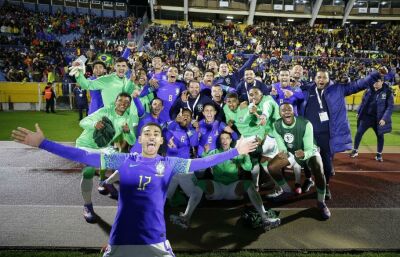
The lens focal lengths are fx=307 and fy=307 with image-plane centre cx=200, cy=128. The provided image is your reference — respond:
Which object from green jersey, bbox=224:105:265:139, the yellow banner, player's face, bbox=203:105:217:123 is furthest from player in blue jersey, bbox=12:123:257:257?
the yellow banner

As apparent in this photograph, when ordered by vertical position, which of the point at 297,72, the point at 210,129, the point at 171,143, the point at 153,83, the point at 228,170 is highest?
the point at 297,72

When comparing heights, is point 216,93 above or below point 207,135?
above

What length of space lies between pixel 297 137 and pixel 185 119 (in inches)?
79.0

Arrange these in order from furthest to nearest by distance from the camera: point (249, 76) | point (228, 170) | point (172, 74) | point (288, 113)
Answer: point (172, 74)
point (249, 76)
point (288, 113)
point (228, 170)

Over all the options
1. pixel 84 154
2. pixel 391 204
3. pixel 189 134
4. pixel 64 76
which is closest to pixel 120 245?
pixel 84 154

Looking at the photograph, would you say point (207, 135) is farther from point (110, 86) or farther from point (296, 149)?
point (110, 86)

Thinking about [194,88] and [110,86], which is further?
[194,88]

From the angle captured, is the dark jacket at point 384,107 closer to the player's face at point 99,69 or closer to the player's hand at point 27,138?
the player's face at point 99,69

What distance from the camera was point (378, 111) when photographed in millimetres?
8391

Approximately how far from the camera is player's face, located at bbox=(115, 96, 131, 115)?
5160mm

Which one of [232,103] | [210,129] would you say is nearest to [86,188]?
[210,129]

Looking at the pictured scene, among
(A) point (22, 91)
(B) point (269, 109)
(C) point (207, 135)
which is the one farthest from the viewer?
(A) point (22, 91)

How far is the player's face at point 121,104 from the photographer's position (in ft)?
16.9

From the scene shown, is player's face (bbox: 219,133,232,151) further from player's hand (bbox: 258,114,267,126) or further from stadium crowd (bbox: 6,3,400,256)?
player's hand (bbox: 258,114,267,126)
